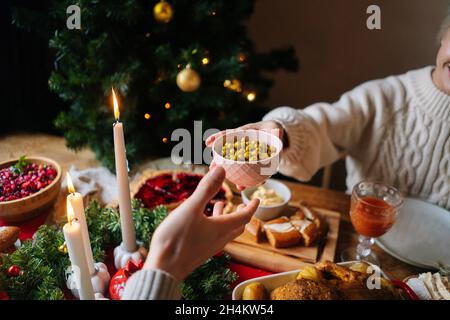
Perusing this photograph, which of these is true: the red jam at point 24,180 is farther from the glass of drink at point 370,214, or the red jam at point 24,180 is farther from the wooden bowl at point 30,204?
the glass of drink at point 370,214

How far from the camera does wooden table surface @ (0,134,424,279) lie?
0.97 meters

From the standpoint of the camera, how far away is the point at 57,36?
121 centimetres

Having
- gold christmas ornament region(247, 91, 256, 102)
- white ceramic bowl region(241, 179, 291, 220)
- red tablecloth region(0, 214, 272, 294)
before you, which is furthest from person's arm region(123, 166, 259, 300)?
gold christmas ornament region(247, 91, 256, 102)

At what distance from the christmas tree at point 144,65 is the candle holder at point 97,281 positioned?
2.22 feet

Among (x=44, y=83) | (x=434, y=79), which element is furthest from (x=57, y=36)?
(x=434, y=79)

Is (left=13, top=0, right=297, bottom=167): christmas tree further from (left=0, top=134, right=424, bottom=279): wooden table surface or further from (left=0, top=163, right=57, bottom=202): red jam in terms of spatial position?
(left=0, top=163, right=57, bottom=202): red jam

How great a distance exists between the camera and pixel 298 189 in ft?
4.24

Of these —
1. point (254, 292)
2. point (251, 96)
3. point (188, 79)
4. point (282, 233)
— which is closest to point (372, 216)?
point (282, 233)

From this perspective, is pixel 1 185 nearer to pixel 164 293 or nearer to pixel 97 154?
pixel 97 154

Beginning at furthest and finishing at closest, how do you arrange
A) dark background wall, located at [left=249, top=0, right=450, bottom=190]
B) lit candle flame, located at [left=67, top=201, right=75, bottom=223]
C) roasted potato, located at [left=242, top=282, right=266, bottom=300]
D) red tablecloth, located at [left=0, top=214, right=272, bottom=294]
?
1. dark background wall, located at [left=249, top=0, right=450, bottom=190]
2. red tablecloth, located at [left=0, top=214, right=272, bottom=294]
3. roasted potato, located at [left=242, top=282, right=266, bottom=300]
4. lit candle flame, located at [left=67, top=201, right=75, bottom=223]

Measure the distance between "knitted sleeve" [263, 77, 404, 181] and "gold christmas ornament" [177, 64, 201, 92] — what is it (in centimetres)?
29

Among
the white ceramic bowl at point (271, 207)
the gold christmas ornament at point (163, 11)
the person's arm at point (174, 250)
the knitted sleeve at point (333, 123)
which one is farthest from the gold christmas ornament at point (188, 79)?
the person's arm at point (174, 250)

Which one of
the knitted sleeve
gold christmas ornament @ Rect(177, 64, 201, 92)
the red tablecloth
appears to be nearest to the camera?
the red tablecloth

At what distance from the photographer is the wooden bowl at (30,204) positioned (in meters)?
0.93
